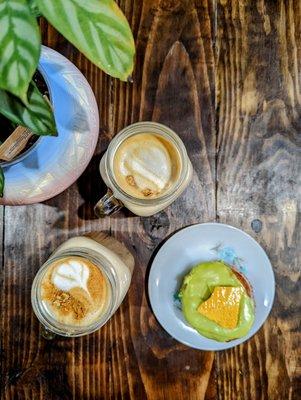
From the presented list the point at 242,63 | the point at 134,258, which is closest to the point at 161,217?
the point at 134,258

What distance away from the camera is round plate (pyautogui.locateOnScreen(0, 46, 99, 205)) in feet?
2.61

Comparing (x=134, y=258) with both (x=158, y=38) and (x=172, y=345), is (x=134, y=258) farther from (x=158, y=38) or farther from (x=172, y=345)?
(x=158, y=38)

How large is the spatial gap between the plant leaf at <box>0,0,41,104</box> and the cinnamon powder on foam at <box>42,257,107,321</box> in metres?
0.52

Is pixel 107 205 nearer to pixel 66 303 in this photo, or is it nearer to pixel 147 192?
pixel 147 192

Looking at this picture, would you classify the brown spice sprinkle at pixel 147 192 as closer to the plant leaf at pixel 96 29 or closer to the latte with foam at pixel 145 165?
the latte with foam at pixel 145 165

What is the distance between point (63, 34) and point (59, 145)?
343 millimetres

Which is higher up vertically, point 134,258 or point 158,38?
point 158,38

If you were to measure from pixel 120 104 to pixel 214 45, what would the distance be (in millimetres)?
210

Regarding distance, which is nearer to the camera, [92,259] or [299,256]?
[92,259]

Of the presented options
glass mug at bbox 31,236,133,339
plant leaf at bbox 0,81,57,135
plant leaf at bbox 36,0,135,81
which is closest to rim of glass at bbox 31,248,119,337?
glass mug at bbox 31,236,133,339

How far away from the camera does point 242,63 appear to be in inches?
43.0

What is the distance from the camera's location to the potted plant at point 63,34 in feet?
1.55

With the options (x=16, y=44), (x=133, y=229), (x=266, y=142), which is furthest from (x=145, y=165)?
(x=16, y=44)

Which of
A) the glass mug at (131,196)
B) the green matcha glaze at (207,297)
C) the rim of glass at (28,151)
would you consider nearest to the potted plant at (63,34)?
the rim of glass at (28,151)
